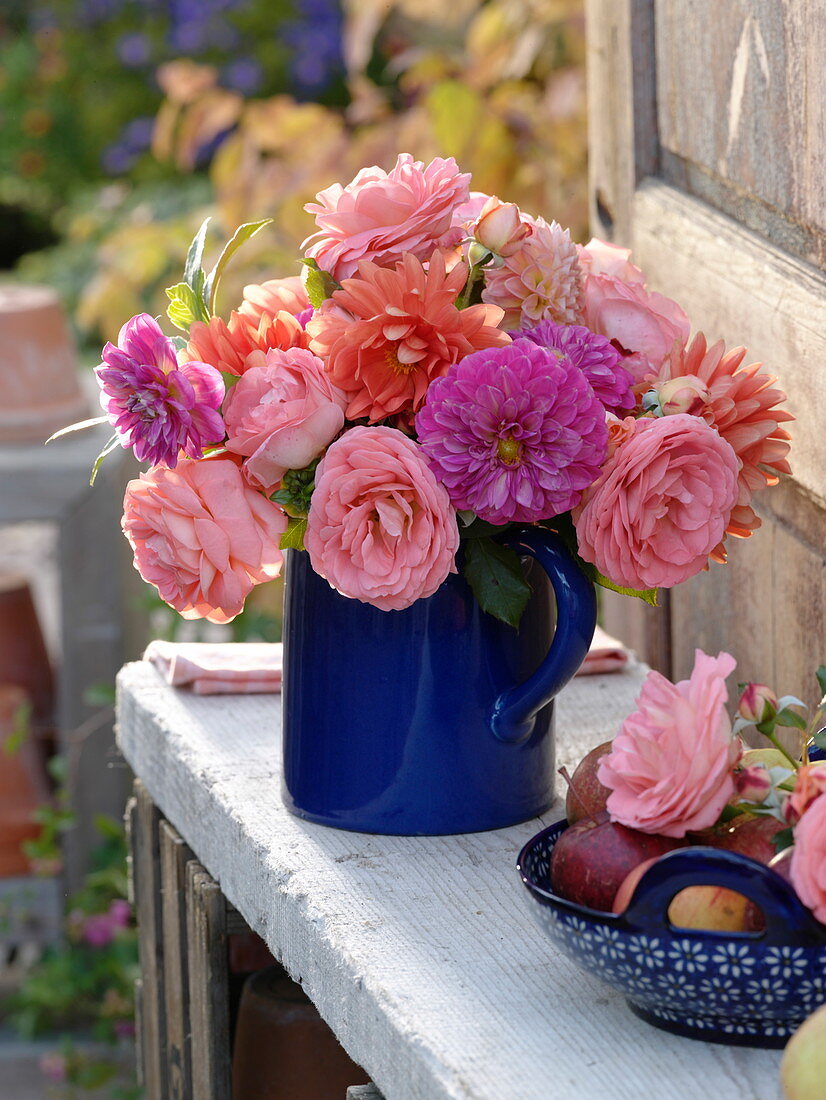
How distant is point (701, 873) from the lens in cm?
73

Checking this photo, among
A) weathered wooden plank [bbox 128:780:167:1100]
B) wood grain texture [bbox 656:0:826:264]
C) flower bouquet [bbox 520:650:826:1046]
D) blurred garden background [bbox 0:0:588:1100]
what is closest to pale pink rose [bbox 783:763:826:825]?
flower bouquet [bbox 520:650:826:1046]

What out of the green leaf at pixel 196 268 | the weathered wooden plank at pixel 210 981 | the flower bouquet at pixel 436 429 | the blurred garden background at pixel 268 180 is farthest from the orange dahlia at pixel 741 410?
the blurred garden background at pixel 268 180

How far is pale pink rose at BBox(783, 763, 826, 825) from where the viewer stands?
0.75 meters

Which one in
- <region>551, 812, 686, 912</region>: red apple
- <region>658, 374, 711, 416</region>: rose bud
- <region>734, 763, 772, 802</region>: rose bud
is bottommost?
<region>551, 812, 686, 912</region>: red apple

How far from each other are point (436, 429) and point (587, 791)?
0.77ft

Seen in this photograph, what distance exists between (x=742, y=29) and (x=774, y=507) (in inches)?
14.9

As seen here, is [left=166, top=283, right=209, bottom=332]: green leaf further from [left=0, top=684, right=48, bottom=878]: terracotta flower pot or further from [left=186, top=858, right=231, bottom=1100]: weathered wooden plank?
[left=0, top=684, right=48, bottom=878]: terracotta flower pot

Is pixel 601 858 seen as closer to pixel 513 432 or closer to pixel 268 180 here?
pixel 513 432

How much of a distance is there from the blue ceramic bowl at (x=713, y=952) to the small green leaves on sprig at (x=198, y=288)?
0.46 metres

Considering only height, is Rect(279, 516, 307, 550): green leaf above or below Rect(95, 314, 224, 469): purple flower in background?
below

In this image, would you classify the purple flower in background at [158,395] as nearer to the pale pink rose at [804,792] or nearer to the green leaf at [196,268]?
the green leaf at [196,268]

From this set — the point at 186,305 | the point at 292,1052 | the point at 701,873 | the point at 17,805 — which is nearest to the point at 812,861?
the point at 701,873

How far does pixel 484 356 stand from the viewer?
895 millimetres

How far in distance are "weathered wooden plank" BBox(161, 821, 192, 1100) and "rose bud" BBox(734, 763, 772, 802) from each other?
60cm
